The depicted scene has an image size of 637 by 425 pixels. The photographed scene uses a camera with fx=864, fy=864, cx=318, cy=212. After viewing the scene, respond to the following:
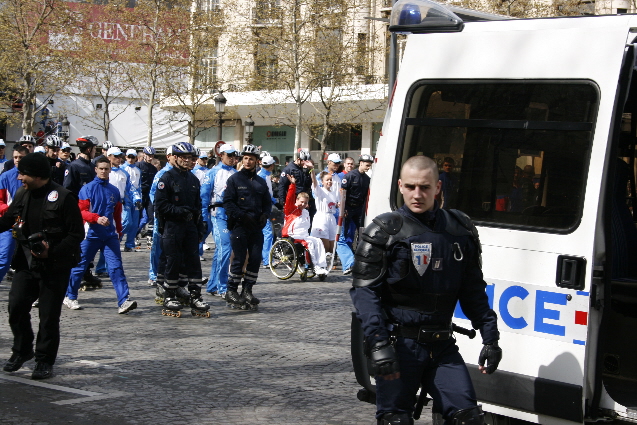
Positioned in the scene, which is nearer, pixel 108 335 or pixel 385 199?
pixel 385 199

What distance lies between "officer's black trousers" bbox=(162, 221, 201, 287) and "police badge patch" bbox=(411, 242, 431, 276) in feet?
19.7

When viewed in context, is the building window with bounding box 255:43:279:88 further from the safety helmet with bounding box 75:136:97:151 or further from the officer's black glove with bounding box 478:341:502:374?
the officer's black glove with bounding box 478:341:502:374

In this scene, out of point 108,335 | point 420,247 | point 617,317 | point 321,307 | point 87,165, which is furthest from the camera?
point 87,165

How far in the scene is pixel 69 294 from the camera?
9914 mm

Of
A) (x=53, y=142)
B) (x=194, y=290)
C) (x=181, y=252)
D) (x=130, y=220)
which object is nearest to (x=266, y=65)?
(x=130, y=220)

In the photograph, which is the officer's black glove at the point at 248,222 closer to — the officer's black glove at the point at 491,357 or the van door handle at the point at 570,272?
the van door handle at the point at 570,272

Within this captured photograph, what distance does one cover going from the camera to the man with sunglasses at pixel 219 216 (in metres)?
10.9

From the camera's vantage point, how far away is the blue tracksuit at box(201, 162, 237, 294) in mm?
10930

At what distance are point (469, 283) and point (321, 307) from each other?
6.65 m

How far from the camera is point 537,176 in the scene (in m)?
4.84

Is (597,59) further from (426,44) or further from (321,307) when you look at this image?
(321,307)

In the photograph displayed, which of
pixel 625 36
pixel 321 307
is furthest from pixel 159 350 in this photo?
pixel 625 36

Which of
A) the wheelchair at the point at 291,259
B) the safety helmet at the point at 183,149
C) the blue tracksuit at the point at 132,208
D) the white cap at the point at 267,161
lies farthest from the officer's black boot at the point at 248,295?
the blue tracksuit at the point at 132,208

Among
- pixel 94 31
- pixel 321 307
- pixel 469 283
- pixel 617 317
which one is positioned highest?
pixel 94 31
